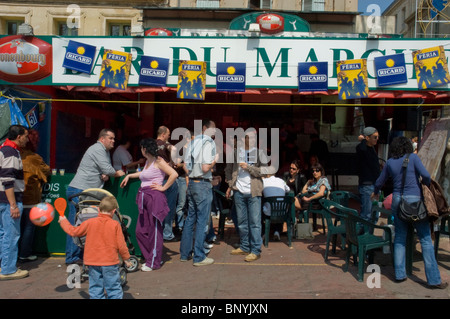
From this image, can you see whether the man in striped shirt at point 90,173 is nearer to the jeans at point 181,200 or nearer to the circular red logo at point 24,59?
the jeans at point 181,200

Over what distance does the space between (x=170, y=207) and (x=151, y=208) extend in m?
1.28

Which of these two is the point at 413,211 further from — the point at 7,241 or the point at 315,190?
the point at 7,241

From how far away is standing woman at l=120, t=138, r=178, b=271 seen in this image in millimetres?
5516

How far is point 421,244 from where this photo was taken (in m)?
4.91

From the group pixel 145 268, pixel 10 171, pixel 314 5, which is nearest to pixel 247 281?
pixel 145 268

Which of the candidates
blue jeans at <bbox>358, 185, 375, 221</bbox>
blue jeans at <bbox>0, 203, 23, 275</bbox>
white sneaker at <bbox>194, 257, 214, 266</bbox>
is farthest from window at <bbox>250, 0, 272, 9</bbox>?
blue jeans at <bbox>0, 203, 23, 275</bbox>

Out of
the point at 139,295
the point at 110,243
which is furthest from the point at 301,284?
the point at 110,243

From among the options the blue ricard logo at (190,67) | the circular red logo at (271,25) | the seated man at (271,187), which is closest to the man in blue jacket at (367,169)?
the seated man at (271,187)

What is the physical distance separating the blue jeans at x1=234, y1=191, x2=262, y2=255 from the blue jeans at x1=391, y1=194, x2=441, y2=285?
1.86 m

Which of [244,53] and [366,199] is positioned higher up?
[244,53]

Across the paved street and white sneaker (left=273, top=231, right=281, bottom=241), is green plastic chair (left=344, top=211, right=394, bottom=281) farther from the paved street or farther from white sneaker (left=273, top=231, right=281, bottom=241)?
white sneaker (left=273, top=231, right=281, bottom=241)

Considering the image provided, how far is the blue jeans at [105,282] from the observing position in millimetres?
3939

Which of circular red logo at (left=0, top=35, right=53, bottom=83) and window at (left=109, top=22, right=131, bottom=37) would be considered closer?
circular red logo at (left=0, top=35, right=53, bottom=83)

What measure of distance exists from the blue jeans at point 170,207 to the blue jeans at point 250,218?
1.14 m
